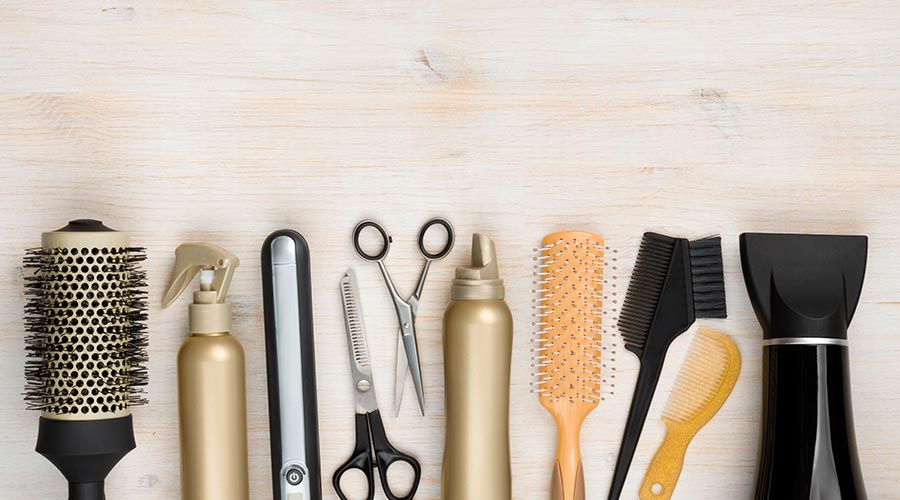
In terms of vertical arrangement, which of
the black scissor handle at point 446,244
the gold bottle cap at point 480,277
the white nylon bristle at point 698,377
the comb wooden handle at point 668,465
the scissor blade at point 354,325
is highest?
the black scissor handle at point 446,244

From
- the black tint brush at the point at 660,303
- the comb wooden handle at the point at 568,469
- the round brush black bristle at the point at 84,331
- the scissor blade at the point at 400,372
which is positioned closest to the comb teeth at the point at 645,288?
the black tint brush at the point at 660,303

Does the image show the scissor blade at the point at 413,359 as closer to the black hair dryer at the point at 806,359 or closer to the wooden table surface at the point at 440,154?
the wooden table surface at the point at 440,154

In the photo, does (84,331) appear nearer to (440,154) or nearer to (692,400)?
(440,154)

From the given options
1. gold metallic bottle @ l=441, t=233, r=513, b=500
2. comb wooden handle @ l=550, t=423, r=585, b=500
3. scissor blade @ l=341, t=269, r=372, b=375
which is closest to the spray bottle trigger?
scissor blade @ l=341, t=269, r=372, b=375

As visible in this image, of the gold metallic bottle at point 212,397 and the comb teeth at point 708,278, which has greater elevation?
the comb teeth at point 708,278

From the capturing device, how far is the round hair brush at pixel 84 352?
2.57ft

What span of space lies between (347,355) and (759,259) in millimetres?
416

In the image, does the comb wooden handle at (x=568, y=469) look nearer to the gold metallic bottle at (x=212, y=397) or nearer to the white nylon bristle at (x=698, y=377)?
the white nylon bristle at (x=698, y=377)

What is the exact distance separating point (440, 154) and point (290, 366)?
0.84 ft

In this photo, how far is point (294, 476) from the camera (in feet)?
2.64

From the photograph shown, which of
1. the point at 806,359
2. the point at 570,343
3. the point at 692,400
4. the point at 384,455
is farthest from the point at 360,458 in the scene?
the point at 806,359

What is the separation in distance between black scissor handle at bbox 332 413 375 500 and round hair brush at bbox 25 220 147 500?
198mm

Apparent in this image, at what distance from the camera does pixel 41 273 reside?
0.84m

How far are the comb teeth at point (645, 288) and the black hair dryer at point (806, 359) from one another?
8 centimetres
